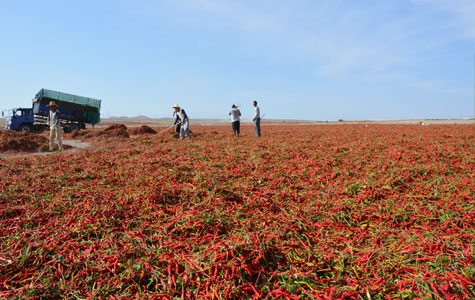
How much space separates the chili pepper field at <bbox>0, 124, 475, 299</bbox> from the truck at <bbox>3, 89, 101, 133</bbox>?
21.9 metres

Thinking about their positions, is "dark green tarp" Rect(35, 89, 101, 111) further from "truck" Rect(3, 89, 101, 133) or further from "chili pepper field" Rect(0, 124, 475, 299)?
"chili pepper field" Rect(0, 124, 475, 299)

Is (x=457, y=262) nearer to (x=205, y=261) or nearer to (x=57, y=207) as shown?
(x=205, y=261)

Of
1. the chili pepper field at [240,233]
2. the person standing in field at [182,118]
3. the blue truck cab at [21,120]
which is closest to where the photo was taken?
the chili pepper field at [240,233]

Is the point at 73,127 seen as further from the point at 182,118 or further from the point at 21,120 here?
the point at 182,118

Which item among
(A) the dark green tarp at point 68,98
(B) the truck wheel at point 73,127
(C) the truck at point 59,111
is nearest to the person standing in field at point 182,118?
(C) the truck at point 59,111

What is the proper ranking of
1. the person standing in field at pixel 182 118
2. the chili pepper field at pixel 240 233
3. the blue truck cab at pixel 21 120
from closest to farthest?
the chili pepper field at pixel 240 233, the person standing in field at pixel 182 118, the blue truck cab at pixel 21 120

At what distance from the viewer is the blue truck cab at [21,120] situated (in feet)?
83.1

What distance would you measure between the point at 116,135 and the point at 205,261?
20.3 metres

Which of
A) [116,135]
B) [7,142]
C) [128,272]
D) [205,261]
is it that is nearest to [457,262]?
[205,261]

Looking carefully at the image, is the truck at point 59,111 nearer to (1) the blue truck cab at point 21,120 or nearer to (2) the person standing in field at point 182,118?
(1) the blue truck cab at point 21,120

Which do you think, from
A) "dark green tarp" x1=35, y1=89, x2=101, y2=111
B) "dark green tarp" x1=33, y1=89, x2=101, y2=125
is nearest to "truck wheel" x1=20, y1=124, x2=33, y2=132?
"dark green tarp" x1=33, y1=89, x2=101, y2=125

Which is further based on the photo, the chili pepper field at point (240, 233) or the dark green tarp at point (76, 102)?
the dark green tarp at point (76, 102)

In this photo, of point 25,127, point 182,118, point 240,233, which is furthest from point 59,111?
point 240,233

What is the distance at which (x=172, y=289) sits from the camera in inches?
116
